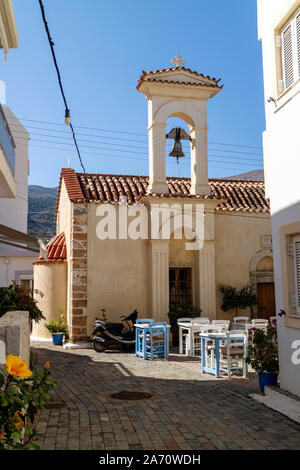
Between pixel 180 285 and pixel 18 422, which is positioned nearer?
pixel 18 422

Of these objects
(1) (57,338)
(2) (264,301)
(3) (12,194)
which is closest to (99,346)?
(1) (57,338)

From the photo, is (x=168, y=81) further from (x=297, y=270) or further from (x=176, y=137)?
(x=297, y=270)

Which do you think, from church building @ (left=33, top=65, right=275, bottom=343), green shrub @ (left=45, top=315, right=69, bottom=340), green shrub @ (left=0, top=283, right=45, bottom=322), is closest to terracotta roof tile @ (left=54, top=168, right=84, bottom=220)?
church building @ (left=33, top=65, right=275, bottom=343)

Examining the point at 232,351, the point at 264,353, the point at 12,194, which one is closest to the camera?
the point at 264,353

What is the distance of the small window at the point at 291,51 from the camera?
25.0 ft

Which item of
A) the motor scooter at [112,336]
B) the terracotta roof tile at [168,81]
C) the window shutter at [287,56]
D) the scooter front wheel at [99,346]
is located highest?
the terracotta roof tile at [168,81]

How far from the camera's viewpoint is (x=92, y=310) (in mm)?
14758

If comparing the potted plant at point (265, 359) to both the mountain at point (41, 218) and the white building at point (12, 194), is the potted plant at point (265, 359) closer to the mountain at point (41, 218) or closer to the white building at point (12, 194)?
the white building at point (12, 194)

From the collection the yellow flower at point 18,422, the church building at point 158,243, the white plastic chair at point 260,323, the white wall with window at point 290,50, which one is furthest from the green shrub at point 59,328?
the yellow flower at point 18,422

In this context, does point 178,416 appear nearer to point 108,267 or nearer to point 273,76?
point 273,76

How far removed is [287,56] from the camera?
316 inches

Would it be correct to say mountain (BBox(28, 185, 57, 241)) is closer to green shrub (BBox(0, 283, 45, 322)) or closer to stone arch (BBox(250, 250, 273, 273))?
stone arch (BBox(250, 250, 273, 273))

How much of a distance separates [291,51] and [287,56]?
0.16 metres

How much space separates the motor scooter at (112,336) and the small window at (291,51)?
28.6 feet
